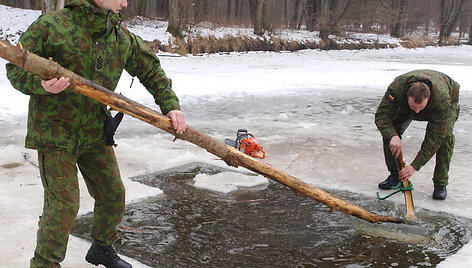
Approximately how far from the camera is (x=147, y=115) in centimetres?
302

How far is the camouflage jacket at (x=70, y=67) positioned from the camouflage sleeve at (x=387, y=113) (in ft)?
10.1

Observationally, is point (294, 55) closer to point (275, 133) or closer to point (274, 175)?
point (275, 133)

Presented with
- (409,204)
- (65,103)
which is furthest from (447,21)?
(65,103)

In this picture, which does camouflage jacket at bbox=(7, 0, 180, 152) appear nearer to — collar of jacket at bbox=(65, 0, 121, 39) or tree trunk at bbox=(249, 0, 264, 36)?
collar of jacket at bbox=(65, 0, 121, 39)

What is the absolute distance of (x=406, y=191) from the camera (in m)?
4.66

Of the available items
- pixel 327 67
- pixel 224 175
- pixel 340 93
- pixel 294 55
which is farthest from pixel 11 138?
pixel 294 55

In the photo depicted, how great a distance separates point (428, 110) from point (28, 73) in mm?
3601

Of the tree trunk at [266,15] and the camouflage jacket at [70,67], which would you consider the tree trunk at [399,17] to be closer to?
the tree trunk at [266,15]

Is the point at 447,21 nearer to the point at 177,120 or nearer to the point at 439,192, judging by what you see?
the point at 439,192

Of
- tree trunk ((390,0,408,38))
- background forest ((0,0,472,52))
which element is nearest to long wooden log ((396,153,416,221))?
background forest ((0,0,472,52))

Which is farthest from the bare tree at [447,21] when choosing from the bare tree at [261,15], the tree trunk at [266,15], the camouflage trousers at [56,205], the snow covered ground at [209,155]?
the camouflage trousers at [56,205]

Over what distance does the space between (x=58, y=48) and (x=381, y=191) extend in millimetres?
3649

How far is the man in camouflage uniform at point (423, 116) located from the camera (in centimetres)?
474

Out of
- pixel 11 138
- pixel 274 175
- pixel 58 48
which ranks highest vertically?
pixel 58 48
